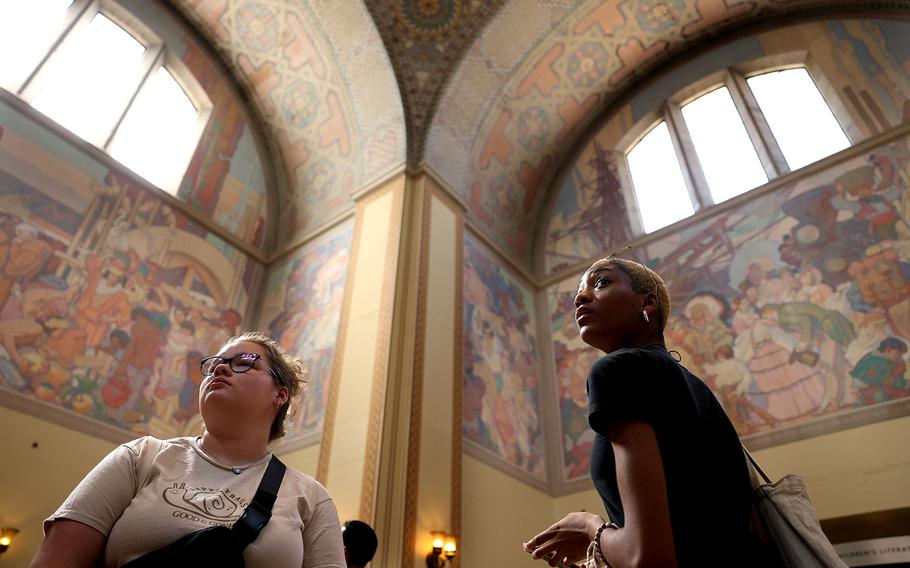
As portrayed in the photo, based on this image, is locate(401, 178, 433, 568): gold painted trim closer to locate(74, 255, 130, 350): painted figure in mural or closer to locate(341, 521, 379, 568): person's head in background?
locate(341, 521, 379, 568): person's head in background

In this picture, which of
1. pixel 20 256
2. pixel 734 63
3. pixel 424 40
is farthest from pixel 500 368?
pixel 734 63

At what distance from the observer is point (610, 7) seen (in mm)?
9820

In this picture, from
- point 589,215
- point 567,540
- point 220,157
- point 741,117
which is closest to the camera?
point 567,540

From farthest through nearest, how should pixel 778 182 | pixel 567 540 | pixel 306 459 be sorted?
1. pixel 778 182
2. pixel 306 459
3. pixel 567 540

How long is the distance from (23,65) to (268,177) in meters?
3.93

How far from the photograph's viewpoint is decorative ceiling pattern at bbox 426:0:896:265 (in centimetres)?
970

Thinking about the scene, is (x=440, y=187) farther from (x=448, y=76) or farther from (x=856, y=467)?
(x=856, y=467)

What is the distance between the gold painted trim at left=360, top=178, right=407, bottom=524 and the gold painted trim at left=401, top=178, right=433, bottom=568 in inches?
12.5

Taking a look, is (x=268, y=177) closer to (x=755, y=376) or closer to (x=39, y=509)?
(x=39, y=509)

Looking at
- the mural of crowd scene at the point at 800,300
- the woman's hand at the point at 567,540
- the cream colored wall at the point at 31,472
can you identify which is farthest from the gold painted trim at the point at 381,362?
the woman's hand at the point at 567,540

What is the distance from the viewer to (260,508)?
1422 mm

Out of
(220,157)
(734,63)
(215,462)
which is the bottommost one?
(215,462)

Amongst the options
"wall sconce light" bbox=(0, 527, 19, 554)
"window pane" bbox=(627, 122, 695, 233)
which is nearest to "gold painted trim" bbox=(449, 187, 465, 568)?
"window pane" bbox=(627, 122, 695, 233)

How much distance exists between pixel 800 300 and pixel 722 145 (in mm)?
3377
